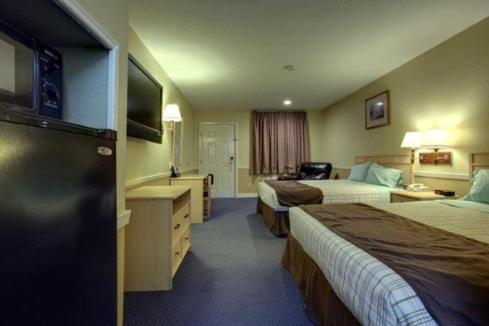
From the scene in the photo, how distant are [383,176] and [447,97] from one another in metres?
1.25

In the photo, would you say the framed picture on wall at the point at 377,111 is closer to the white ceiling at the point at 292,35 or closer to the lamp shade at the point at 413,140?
the white ceiling at the point at 292,35

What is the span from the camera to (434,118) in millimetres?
3137

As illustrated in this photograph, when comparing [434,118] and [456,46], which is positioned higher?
[456,46]

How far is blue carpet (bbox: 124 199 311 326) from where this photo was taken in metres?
1.73

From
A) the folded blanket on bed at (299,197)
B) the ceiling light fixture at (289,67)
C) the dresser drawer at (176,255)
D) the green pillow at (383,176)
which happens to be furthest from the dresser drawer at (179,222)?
the green pillow at (383,176)

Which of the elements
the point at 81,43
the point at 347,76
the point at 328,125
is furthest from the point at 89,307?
the point at 328,125

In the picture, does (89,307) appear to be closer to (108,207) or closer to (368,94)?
(108,207)

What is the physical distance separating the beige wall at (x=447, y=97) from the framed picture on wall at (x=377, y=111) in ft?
0.28

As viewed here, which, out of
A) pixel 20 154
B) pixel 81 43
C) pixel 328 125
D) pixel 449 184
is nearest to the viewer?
pixel 20 154

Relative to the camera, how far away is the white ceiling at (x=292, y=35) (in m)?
2.27

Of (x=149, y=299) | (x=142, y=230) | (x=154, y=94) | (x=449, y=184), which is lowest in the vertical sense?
(x=149, y=299)

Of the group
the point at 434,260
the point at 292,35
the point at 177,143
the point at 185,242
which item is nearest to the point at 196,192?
the point at 177,143

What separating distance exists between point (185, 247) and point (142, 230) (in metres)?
0.78

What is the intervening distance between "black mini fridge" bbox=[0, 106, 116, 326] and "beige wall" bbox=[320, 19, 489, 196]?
10.8 ft
